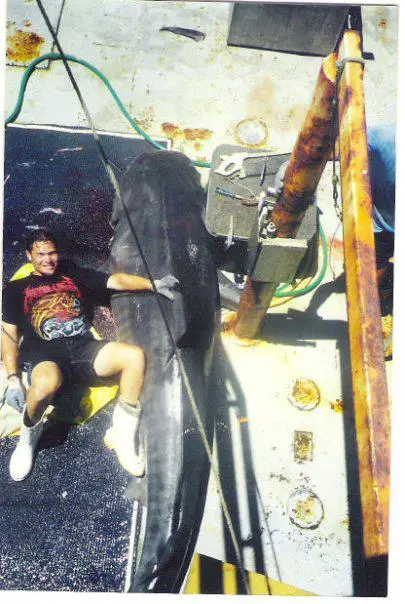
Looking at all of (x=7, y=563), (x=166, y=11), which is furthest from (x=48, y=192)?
(x=7, y=563)

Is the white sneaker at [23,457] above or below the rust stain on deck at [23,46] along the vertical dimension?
below

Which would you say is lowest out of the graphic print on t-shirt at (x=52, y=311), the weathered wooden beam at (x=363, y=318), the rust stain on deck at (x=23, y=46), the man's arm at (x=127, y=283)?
the graphic print on t-shirt at (x=52, y=311)

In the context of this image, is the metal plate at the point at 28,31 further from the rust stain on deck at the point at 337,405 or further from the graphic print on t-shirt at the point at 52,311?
the rust stain on deck at the point at 337,405

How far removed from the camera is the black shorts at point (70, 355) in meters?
2.99

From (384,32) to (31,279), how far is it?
5500 mm

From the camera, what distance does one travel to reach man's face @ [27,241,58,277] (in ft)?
9.99

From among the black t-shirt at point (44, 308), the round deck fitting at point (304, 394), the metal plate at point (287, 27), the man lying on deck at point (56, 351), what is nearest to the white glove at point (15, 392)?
the man lying on deck at point (56, 351)

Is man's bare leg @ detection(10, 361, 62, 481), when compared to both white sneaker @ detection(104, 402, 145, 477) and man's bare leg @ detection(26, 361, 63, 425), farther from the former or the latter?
white sneaker @ detection(104, 402, 145, 477)

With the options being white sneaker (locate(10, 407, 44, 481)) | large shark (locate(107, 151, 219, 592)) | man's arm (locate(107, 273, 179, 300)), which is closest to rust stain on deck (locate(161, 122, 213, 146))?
large shark (locate(107, 151, 219, 592))

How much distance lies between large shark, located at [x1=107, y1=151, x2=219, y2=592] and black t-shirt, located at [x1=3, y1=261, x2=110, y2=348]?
1.16 ft

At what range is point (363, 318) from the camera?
61.1 inches

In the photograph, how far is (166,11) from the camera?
5.16 meters

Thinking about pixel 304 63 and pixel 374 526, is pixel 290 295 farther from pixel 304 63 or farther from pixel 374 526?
pixel 304 63

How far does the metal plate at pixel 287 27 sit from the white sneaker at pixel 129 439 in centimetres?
450
